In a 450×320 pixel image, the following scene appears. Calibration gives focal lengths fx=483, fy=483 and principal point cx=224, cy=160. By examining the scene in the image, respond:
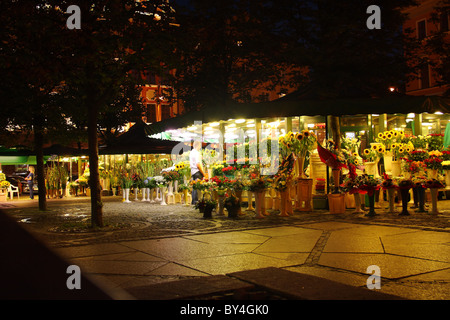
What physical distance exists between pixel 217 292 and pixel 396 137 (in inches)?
410

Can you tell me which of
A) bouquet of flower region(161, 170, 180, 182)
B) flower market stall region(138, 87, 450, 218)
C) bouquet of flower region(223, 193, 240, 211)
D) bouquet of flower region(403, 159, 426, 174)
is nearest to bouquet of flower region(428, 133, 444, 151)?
flower market stall region(138, 87, 450, 218)

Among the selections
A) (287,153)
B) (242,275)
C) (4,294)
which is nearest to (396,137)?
(287,153)

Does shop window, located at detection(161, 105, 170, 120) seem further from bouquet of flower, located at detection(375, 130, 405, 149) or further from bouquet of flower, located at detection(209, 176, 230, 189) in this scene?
bouquet of flower, located at detection(375, 130, 405, 149)

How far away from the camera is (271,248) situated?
7016 mm

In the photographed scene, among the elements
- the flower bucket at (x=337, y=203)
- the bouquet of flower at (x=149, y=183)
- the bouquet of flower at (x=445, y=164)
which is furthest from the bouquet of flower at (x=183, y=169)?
the bouquet of flower at (x=445, y=164)

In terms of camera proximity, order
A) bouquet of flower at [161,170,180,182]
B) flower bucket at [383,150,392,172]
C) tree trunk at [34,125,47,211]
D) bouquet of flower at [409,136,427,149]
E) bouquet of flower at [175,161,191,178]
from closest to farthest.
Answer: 1. flower bucket at [383,150,392,172]
2. bouquet of flower at [409,136,427,149]
3. tree trunk at [34,125,47,211]
4. bouquet of flower at [175,161,191,178]
5. bouquet of flower at [161,170,180,182]

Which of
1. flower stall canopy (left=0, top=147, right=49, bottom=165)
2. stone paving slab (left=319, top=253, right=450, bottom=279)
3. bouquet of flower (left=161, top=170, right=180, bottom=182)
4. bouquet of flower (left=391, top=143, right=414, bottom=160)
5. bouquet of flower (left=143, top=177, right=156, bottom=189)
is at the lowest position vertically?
stone paving slab (left=319, top=253, right=450, bottom=279)

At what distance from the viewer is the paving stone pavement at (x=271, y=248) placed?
525 centimetres

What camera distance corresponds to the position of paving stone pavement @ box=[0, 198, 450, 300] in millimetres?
5246

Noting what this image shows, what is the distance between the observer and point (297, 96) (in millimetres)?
14453

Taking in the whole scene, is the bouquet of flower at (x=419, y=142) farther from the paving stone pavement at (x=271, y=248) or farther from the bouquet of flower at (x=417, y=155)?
the paving stone pavement at (x=271, y=248)

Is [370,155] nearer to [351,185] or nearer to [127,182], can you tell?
[351,185]

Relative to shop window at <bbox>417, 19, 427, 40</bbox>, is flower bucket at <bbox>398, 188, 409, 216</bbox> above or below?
below

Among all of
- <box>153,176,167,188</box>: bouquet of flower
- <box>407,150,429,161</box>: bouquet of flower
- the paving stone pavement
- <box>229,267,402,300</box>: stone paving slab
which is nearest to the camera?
<box>229,267,402,300</box>: stone paving slab
